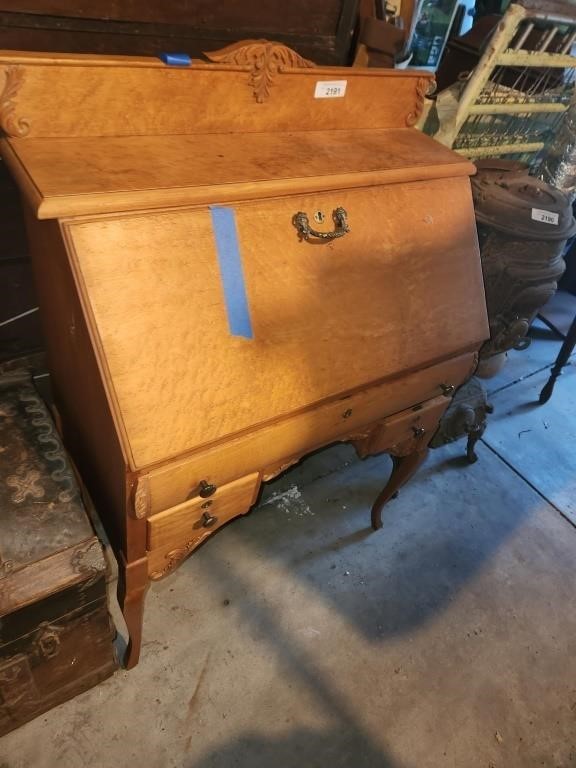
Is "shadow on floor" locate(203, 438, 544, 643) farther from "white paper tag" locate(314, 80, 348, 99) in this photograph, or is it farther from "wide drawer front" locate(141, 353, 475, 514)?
"white paper tag" locate(314, 80, 348, 99)

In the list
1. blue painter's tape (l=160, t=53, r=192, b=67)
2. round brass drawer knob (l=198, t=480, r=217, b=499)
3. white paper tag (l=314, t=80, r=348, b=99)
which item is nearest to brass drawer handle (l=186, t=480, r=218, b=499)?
round brass drawer knob (l=198, t=480, r=217, b=499)

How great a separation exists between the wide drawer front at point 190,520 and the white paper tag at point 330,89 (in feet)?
3.49

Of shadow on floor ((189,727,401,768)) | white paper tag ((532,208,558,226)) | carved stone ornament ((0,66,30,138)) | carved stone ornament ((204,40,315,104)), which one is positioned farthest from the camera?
white paper tag ((532,208,558,226))

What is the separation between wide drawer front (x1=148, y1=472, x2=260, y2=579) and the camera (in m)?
1.18

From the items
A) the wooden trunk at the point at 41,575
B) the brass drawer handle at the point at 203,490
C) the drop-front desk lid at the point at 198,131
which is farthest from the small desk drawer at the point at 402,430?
the wooden trunk at the point at 41,575

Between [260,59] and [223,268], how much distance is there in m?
0.57

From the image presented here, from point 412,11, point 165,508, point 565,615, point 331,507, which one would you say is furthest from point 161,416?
point 565,615

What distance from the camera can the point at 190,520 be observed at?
4.03 ft

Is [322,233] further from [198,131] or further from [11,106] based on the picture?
[11,106]

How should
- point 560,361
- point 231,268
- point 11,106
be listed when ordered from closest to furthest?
1. point 11,106
2. point 231,268
3. point 560,361

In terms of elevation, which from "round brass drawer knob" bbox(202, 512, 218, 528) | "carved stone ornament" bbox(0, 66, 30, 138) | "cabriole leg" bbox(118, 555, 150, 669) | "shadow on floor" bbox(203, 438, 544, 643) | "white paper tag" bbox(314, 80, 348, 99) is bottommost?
"shadow on floor" bbox(203, 438, 544, 643)

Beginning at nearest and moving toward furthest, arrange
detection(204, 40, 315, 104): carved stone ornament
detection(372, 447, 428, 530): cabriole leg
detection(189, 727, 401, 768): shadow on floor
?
detection(204, 40, 315, 104): carved stone ornament → detection(189, 727, 401, 768): shadow on floor → detection(372, 447, 428, 530): cabriole leg

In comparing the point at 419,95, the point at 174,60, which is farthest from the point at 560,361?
the point at 174,60

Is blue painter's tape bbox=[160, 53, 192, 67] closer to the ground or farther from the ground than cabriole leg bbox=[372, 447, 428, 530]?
farther from the ground
